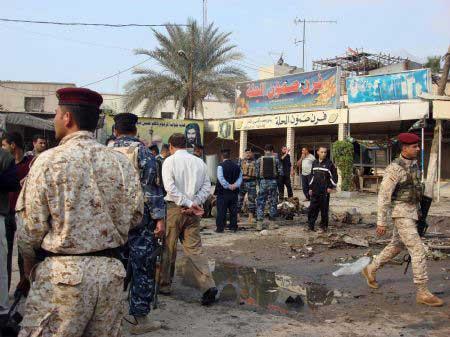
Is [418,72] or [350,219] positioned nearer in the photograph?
[350,219]

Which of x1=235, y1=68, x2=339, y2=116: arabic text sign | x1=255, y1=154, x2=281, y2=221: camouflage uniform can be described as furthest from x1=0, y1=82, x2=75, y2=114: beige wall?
x1=255, y1=154, x2=281, y2=221: camouflage uniform

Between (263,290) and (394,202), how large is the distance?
72.5 inches

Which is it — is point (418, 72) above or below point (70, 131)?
above

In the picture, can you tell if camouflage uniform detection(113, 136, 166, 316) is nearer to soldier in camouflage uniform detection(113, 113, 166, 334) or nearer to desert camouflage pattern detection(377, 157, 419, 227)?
soldier in camouflage uniform detection(113, 113, 166, 334)

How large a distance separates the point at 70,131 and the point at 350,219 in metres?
9.70

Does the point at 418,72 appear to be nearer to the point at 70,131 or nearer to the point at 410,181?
the point at 410,181

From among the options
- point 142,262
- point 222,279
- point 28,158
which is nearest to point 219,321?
point 142,262

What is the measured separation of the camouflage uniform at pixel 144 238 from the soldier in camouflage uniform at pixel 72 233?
1882 millimetres

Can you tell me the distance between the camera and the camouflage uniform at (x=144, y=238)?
4242mm

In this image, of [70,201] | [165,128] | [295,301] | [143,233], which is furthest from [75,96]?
[165,128]

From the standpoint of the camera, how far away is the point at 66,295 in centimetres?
212

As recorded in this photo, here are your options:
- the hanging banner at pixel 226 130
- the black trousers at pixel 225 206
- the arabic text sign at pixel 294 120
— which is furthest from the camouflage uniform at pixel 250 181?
the hanging banner at pixel 226 130

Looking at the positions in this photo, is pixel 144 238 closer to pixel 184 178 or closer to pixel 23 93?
pixel 184 178

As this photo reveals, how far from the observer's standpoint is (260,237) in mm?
9711
